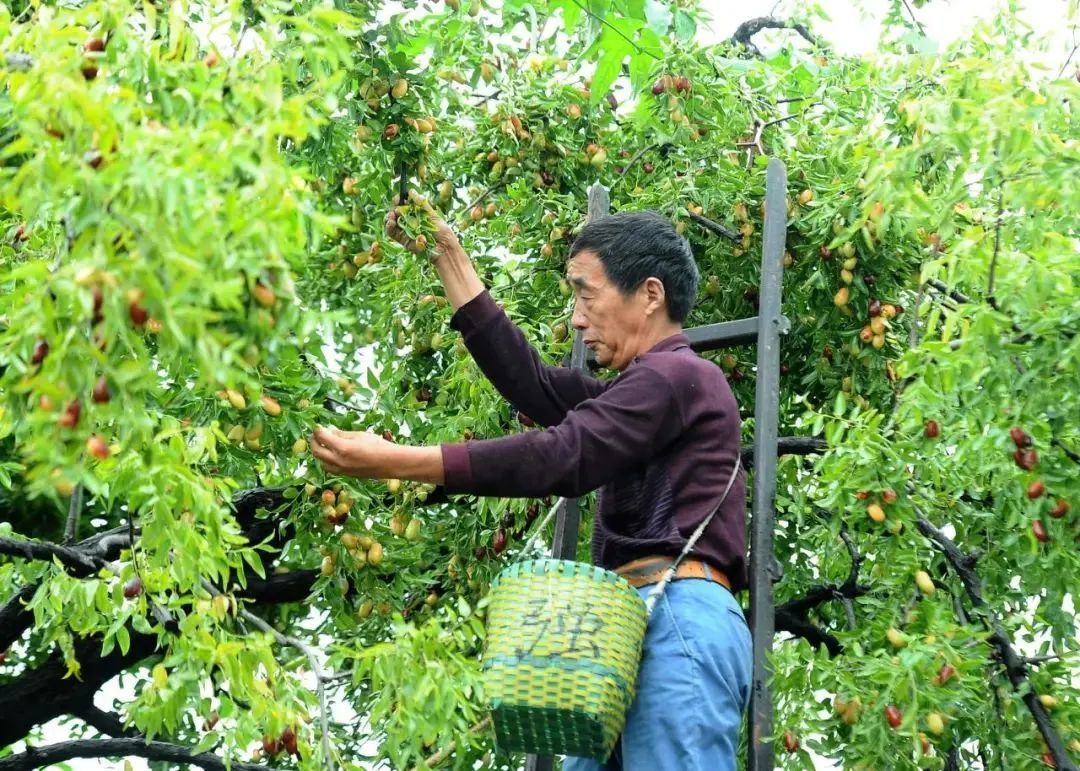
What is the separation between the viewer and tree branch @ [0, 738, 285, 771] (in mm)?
6074

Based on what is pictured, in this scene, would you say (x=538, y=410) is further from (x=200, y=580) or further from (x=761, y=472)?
(x=200, y=580)

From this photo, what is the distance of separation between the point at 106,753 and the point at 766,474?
297cm

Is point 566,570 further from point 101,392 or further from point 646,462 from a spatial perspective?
point 101,392

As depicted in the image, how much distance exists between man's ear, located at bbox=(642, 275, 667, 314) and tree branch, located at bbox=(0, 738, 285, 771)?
258 cm

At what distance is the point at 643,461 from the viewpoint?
390cm

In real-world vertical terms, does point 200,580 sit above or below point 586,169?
below

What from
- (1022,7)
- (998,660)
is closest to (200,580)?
(998,660)

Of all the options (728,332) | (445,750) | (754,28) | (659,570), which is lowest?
(445,750)

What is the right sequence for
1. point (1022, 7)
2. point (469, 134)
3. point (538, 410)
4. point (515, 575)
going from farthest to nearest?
point (469, 134) < point (1022, 7) < point (538, 410) < point (515, 575)

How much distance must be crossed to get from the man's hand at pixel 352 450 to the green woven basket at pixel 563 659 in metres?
0.37

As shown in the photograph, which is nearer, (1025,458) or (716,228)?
(1025,458)

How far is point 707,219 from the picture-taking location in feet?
18.8

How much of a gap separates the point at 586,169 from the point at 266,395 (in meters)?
1.69

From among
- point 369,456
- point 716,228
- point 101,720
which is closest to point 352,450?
point 369,456
